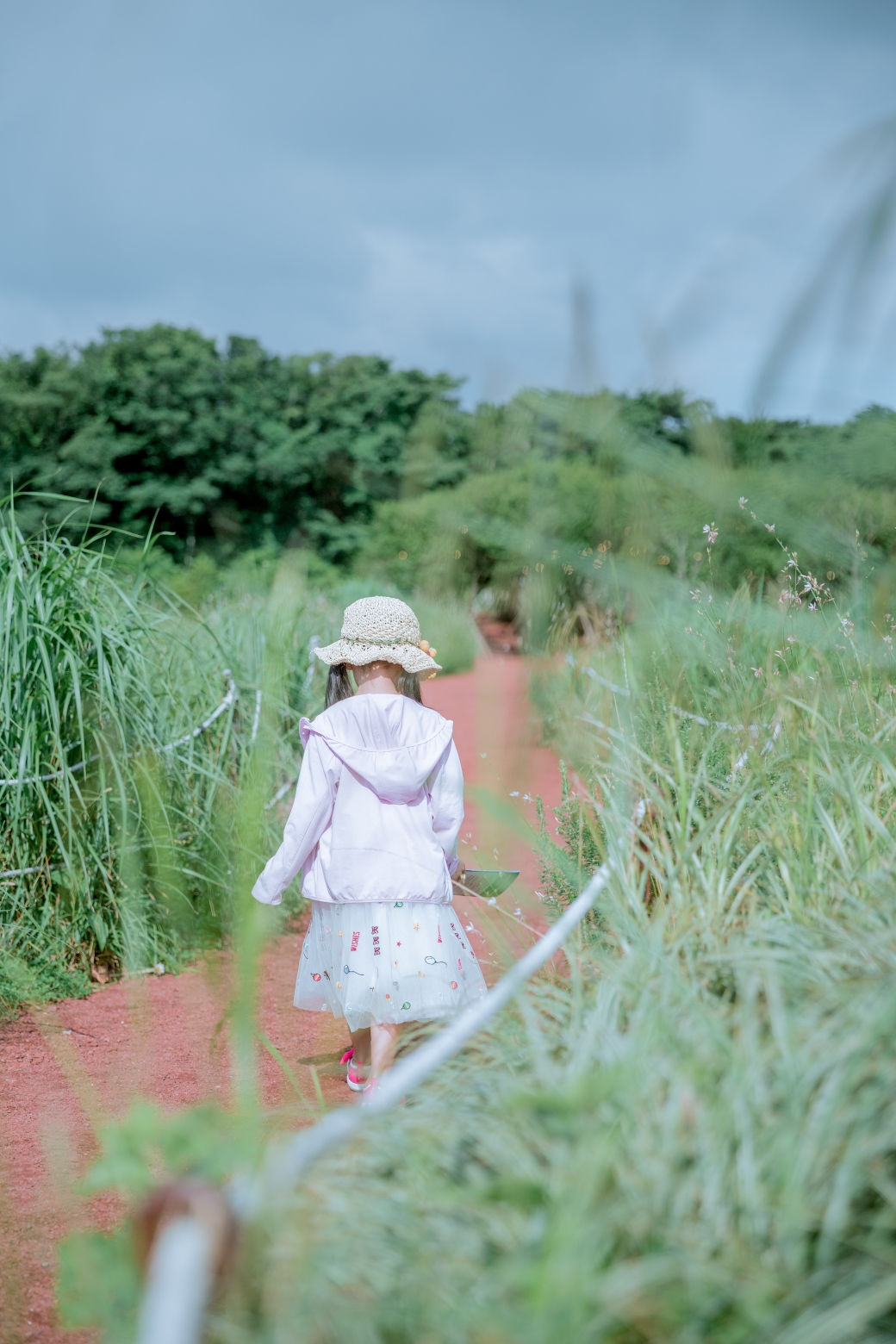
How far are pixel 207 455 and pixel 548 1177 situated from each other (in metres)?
1.13

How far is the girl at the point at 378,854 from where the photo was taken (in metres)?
2.94

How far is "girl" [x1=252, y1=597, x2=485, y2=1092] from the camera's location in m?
2.94

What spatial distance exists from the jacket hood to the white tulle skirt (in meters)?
0.32

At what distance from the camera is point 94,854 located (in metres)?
3.96

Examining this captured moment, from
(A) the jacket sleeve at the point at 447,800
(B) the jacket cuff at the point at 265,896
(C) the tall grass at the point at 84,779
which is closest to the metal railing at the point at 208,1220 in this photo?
(B) the jacket cuff at the point at 265,896

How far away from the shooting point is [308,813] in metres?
2.99

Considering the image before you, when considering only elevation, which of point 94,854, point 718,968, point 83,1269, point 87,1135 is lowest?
point 87,1135

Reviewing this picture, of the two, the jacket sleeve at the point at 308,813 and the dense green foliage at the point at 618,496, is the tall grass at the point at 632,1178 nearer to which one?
the dense green foliage at the point at 618,496

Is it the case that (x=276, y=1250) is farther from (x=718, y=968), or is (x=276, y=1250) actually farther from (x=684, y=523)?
(x=718, y=968)

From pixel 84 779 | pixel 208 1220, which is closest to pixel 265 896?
pixel 84 779

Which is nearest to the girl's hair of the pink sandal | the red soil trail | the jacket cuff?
the red soil trail

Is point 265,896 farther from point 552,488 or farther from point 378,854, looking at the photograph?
point 552,488

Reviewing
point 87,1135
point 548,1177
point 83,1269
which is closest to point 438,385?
point 548,1177

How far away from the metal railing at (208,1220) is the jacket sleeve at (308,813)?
182 centimetres
